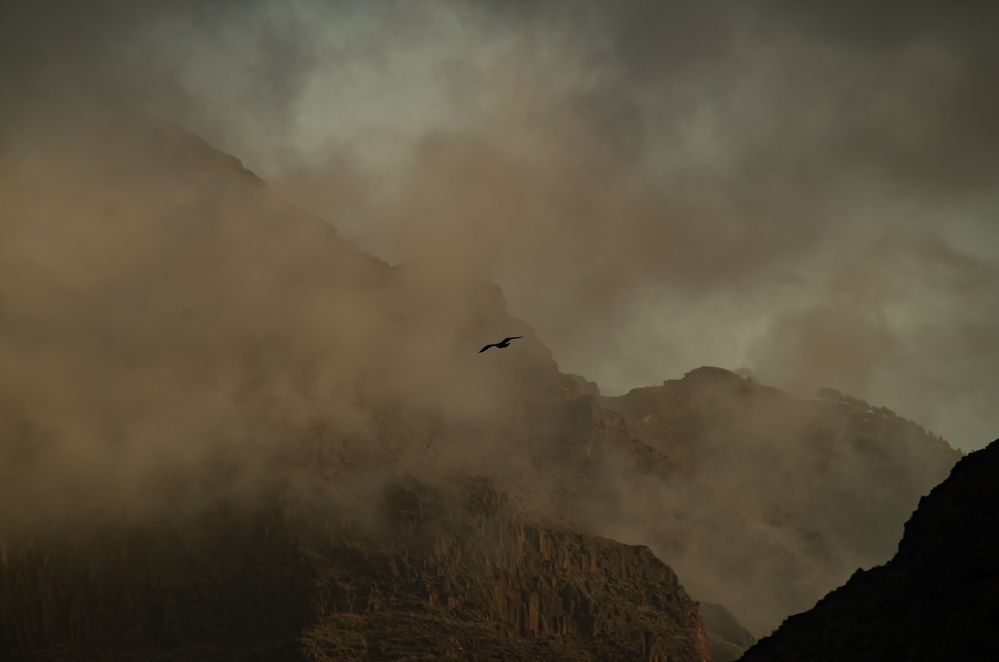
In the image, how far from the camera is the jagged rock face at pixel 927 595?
114812 mm

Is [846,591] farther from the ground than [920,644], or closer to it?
farther from the ground

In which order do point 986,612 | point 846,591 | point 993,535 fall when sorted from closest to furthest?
1. point 986,612
2. point 993,535
3. point 846,591

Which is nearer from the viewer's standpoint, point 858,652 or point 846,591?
point 858,652

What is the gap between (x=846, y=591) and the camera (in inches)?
5261

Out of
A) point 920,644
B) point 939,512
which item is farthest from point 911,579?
point 920,644

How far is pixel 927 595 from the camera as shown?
124 m

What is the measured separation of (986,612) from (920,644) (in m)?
5.82

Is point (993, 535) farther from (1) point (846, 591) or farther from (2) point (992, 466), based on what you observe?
(1) point (846, 591)

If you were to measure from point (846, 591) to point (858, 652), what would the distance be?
1173 cm

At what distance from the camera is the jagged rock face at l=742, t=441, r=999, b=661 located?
11481 cm

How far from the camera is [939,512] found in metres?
128

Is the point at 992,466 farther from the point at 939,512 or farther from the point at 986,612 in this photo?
the point at 986,612

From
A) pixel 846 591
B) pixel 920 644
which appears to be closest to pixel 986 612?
pixel 920 644

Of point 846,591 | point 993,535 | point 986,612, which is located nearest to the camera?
point 986,612
